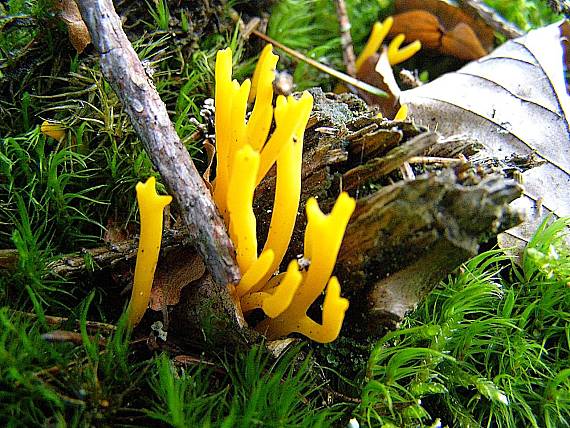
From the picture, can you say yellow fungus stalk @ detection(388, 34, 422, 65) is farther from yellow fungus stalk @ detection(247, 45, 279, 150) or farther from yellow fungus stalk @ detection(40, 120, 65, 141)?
yellow fungus stalk @ detection(40, 120, 65, 141)

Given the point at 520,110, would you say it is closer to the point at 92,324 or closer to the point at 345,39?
the point at 345,39

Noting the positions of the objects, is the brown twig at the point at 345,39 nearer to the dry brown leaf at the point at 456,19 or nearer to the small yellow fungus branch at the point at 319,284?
the dry brown leaf at the point at 456,19

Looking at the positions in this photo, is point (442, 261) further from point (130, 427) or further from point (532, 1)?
point (532, 1)

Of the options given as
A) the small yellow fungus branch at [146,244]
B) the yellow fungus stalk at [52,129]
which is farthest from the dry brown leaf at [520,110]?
the yellow fungus stalk at [52,129]

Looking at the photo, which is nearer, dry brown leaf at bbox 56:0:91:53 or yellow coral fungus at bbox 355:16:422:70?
dry brown leaf at bbox 56:0:91:53

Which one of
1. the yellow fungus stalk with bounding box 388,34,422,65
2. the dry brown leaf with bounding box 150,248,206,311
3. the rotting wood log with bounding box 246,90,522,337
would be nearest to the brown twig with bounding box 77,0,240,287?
the dry brown leaf with bounding box 150,248,206,311

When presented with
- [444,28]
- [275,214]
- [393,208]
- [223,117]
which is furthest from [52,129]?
[444,28]
